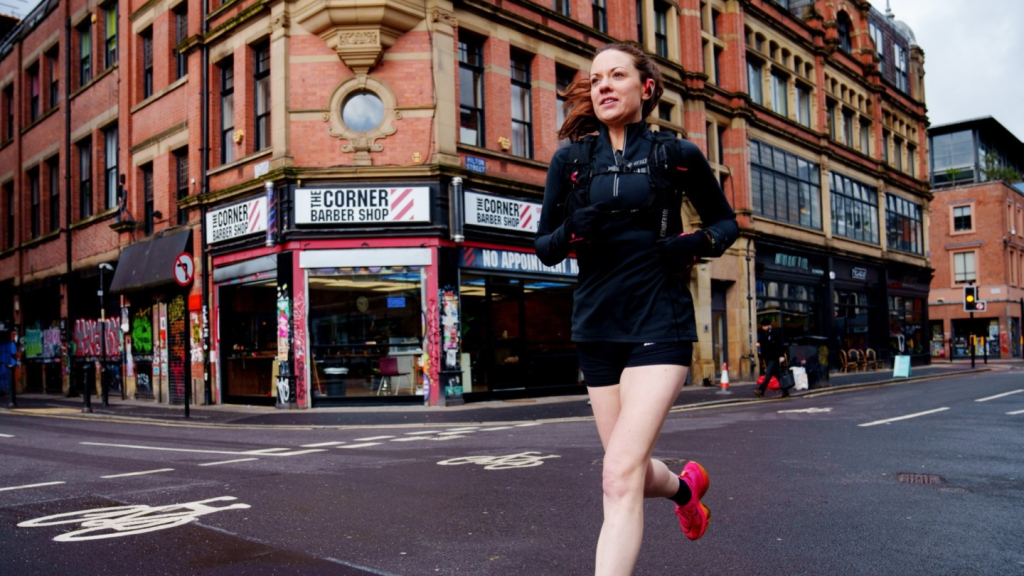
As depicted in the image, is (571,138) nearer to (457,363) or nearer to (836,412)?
(836,412)

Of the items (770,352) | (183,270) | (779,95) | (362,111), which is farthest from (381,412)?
(779,95)

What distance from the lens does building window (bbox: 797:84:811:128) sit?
114 ft

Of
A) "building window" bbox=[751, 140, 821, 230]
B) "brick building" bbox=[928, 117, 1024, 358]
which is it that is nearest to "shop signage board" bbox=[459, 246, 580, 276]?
"building window" bbox=[751, 140, 821, 230]

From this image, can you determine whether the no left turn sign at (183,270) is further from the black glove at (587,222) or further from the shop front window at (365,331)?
the black glove at (587,222)

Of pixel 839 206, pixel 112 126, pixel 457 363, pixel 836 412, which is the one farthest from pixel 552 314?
pixel 839 206

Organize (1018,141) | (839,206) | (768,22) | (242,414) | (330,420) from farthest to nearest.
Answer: (1018,141)
(839,206)
(768,22)
(242,414)
(330,420)

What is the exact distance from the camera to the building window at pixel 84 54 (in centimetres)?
2789

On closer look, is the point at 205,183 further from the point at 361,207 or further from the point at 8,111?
the point at 8,111

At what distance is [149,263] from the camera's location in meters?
22.7

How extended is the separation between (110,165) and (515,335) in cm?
1477

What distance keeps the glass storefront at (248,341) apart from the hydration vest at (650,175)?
1688 centimetres

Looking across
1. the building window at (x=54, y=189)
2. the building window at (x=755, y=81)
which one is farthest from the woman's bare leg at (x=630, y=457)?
the building window at (x=54, y=189)

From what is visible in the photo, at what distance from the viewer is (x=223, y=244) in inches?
818

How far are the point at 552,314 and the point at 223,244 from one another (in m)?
8.37
